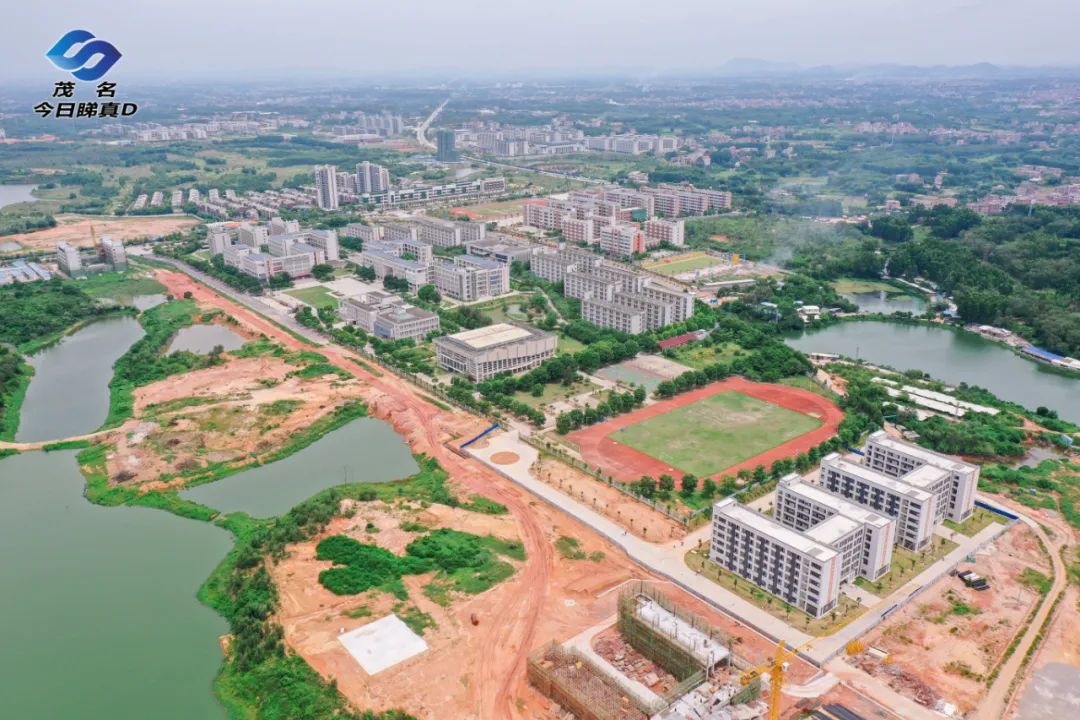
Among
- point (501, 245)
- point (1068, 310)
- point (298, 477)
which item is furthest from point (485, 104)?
point (298, 477)

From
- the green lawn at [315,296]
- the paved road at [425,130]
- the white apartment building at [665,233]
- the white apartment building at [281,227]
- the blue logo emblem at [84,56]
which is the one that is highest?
the blue logo emblem at [84,56]

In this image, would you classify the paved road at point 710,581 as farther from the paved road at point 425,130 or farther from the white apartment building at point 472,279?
the paved road at point 425,130

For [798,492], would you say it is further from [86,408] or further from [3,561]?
[86,408]

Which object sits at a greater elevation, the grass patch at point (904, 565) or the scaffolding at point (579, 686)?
the scaffolding at point (579, 686)

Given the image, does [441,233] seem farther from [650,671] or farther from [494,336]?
[650,671]

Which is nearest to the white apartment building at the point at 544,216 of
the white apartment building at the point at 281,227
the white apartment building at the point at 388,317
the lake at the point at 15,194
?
the white apartment building at the point at 281,227

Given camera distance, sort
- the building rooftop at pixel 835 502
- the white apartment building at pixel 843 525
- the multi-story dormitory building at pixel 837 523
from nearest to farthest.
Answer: the multi-story dormitory building at pixel 837 523 → the white apartment building at pixel 843 525 → the building rooftop at pixel 835 502

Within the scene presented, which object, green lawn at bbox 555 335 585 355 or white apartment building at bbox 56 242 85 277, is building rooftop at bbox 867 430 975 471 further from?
white apartment building at bbox 56 242 85 277

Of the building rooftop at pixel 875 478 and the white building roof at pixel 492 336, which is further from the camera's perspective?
the white building roof at pixel 492 336
